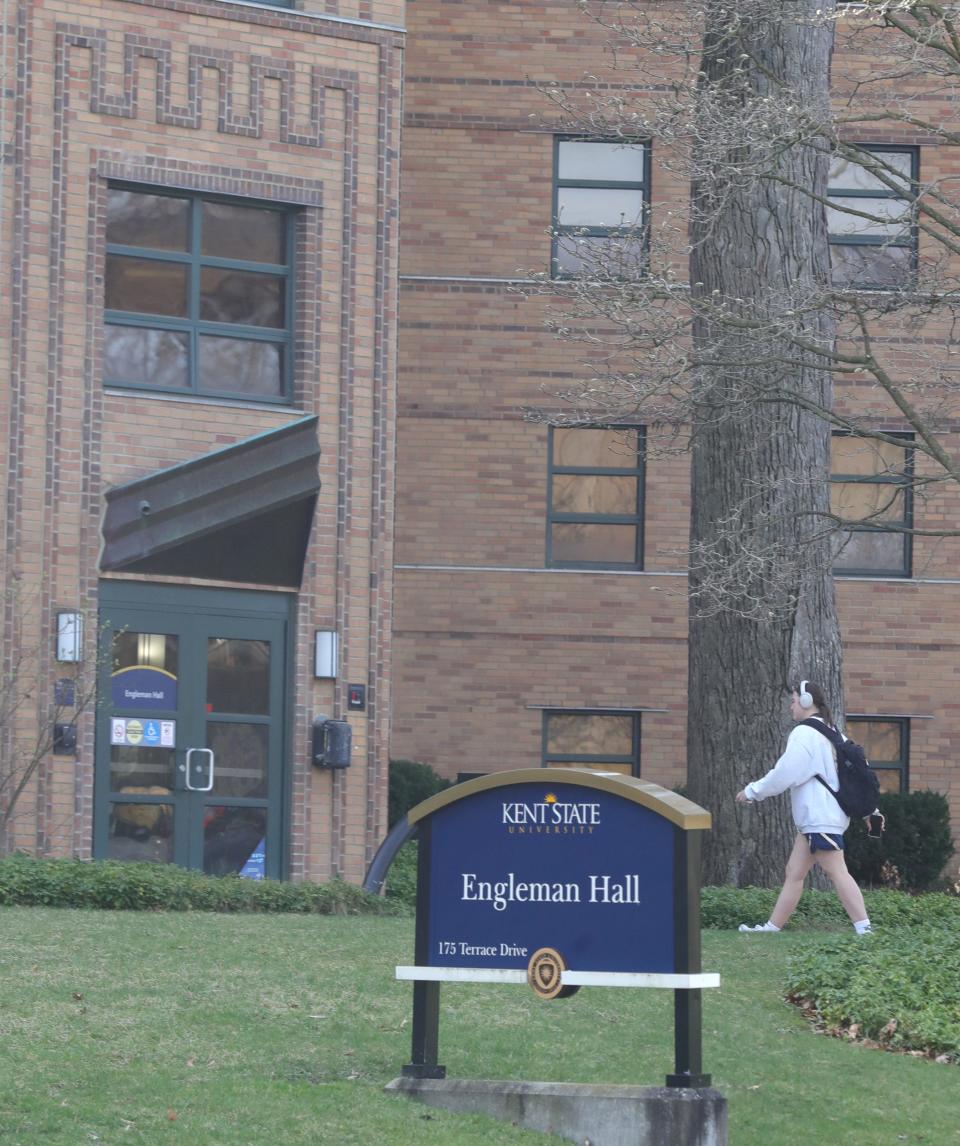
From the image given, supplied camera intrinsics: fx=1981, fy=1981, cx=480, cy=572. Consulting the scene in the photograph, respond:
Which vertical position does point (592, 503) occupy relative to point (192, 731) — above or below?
above

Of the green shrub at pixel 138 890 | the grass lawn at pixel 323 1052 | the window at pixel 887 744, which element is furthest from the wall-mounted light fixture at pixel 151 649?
the window at pixel 887 744

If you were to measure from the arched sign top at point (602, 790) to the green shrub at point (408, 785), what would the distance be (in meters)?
13.3

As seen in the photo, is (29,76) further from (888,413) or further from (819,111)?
(888,413)

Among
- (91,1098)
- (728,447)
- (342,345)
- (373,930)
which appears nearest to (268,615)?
(342,345)

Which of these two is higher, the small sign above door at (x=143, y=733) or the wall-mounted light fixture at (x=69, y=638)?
the wall-mounted light fixture at (x=69, y=638)

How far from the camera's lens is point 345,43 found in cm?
1819

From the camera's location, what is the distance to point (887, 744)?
23.2 m

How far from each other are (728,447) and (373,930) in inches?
241

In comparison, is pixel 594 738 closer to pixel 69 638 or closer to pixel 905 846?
pixel 905 846

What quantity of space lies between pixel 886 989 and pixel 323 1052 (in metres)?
3.09

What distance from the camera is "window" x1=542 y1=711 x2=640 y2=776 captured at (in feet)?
74.4

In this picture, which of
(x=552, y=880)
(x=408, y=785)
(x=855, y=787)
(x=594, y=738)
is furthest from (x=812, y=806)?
(x=594, y=738)

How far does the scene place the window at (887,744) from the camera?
23109 millimetres

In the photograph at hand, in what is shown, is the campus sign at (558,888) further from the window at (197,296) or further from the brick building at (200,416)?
the window at (197,296)
